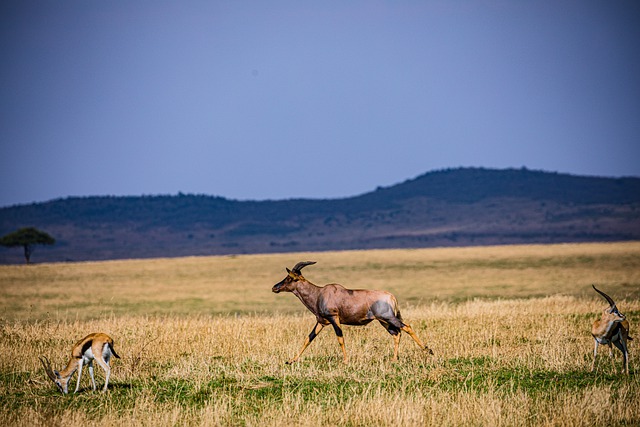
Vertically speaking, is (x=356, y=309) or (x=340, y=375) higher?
(x=356, y=309)

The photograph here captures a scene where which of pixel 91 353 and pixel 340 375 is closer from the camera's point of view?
pixel 91 353

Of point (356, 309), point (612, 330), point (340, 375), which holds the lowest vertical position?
point (340, 375)

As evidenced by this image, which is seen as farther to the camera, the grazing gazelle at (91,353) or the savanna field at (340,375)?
the grazing gazelle at (91,353)

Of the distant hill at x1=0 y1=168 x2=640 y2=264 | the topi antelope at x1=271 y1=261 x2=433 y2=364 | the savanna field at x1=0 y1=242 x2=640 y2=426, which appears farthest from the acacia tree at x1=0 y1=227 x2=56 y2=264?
the topi antelope at x1=271 y1=261 x2=433 y2=364

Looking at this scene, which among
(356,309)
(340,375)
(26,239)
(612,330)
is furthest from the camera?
(26,239)

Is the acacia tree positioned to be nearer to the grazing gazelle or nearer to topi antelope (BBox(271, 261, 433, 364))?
topi antelope (BBox(271, 261, 433, 364))

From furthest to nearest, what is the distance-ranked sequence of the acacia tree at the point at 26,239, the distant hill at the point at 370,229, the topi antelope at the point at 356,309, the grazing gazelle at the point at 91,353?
1. the distant hill at the point at 370,229
2. the acacia tree at the point at 26,239
3. the topi antelope at the point at 356,309
4. the grazing gazelle at the point at 91,353

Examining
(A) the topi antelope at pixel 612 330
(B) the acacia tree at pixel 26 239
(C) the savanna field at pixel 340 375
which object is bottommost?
(C) the savanna field at pixel 340 375

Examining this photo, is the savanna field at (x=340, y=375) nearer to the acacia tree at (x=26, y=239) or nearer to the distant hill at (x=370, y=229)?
the acacia tree at (x=26, y=239)

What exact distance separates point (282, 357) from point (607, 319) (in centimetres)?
668

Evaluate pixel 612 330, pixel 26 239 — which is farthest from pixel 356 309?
pixel 26 239

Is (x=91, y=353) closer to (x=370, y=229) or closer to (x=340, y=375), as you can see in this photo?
(x=340, y=375)

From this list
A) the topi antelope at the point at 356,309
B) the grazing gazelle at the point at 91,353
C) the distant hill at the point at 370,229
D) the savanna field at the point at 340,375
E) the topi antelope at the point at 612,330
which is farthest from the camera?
the distant hill at the point at 370,229

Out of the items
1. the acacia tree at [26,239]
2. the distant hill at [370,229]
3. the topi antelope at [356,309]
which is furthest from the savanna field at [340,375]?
the distant hill at [370,229]
